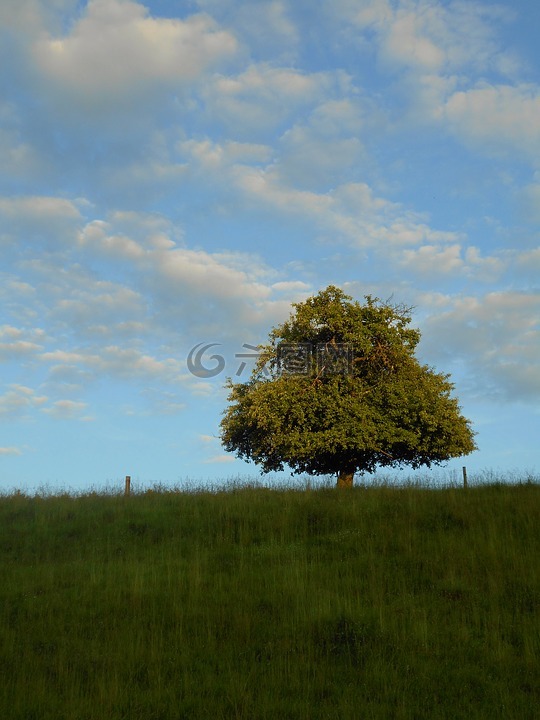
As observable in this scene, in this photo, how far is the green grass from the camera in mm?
10031

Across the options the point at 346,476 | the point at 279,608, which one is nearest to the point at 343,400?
the point at 346,476

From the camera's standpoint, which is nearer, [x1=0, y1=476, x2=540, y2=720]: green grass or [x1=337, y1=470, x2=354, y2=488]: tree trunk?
[x1=0, y1=476, x2=540, y2=720]: green grass

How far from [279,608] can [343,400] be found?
62.7ft

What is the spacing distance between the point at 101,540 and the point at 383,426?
16807mm

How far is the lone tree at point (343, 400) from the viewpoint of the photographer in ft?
106

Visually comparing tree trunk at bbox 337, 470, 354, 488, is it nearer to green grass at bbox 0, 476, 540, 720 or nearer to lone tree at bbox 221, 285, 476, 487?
lone tree at bbox 221, 285, 476, 487

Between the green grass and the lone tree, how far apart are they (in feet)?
31.6

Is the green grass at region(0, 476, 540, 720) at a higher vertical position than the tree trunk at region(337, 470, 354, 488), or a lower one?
lower

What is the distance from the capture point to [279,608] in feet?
45.0

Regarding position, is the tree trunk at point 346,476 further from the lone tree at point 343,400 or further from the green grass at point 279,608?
the green grass at point 279,608

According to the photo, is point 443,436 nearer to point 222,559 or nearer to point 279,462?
point 279,462

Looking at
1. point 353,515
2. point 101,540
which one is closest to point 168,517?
point 101,540

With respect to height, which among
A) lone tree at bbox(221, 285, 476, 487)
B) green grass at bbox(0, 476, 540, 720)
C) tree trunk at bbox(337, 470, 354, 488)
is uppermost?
lone tree at bbox(221, 285, 476, 487)

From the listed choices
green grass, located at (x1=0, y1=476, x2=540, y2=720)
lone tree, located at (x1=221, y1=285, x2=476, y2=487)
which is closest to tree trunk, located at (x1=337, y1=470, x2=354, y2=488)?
lone tree, located at (x1=221, y1=285, x2=476, y2=487)
